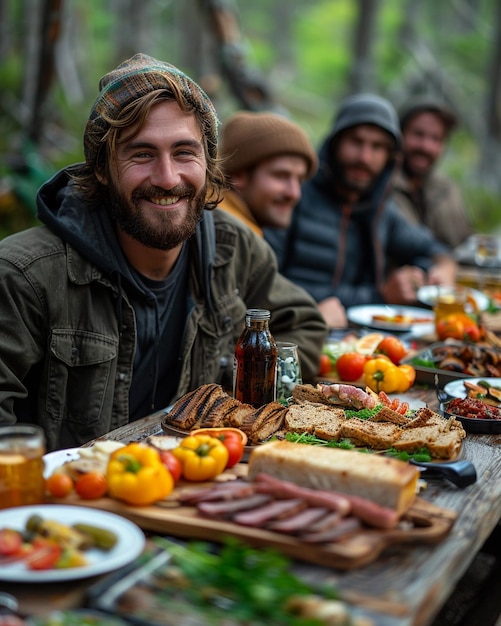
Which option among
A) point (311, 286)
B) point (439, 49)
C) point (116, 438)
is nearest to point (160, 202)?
point (116, 438)

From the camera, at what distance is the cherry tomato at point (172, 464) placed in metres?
2.56

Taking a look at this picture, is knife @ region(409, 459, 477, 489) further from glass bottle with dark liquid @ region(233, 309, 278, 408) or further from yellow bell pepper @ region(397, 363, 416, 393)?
yellow bell pepper @ region(397, 363, 416, 393)

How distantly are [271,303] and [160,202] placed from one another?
1058mm

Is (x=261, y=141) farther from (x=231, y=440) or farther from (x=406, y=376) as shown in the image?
(x=231, y=440)

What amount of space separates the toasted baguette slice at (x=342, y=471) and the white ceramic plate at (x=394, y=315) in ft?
8.77

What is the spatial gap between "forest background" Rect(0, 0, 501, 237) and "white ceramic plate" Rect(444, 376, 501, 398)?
6101 mm

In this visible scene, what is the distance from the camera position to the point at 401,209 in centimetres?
852

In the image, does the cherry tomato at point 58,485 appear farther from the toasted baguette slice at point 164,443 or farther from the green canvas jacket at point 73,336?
the green canvas jacket at point 73,336

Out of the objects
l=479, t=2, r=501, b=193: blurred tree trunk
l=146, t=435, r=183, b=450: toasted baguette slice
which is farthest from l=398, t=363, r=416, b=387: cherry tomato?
l=479, t=2, r=501, b=193: blurred tree trunk

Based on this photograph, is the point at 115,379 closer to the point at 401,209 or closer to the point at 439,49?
the point at 401,209

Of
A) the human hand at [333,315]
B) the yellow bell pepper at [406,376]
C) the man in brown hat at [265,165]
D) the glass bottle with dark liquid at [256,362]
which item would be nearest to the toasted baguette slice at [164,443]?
the glass bottle with dark liquid at [256,362]

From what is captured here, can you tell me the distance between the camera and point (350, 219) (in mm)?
7289

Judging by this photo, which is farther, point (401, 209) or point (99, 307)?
point (401, 209)

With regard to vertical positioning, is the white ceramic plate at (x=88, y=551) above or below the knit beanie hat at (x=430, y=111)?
below
